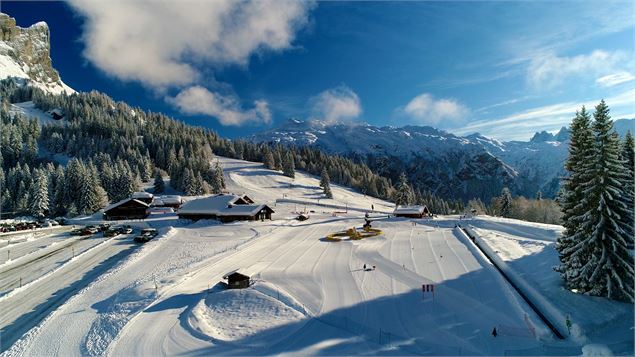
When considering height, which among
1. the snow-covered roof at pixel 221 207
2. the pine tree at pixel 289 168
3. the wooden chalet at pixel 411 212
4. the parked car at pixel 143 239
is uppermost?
the pine tree at pixel 289 168

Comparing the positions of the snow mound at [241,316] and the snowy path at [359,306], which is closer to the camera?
the snowy path at [359,306]

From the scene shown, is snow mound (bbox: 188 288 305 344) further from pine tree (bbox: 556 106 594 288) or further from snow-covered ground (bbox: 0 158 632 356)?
pine tree (bbox: 556 106 594 288)

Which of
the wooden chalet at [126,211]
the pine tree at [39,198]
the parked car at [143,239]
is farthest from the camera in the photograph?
the pine tree at [39,198]

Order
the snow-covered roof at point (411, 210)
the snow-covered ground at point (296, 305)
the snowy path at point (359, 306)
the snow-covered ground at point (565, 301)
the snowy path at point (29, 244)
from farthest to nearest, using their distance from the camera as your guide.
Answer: the snow-covered roof at point (411, 210)
the snowy path at point (29, 244)
the snow-covered ground at point (565, 301)
the snow-covered ground at point (296, 305)
the snowy path at point (359, 306)

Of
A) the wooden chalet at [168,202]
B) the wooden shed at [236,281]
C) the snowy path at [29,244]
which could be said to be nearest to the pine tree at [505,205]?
the wooden chalet at [168,202]

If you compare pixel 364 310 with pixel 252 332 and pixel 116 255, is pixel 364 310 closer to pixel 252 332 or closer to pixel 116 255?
pixel 252 332

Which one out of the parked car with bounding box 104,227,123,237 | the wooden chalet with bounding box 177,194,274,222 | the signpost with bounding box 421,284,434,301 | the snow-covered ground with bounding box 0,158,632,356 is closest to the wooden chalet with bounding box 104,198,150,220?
the wooden chalet with bounding box 177,194,274,222

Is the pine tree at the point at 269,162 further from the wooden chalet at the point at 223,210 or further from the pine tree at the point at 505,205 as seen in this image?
the pine tree at the point at 505,205

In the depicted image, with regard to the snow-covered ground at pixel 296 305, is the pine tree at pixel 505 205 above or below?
above
